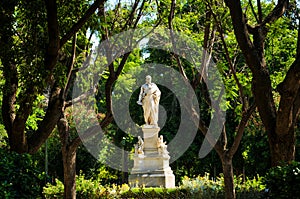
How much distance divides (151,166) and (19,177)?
13358mm

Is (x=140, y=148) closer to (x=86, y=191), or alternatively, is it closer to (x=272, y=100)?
(x=86, y=191)

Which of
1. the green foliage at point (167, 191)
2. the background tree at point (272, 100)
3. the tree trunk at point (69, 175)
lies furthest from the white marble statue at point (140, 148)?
the background tree at point (272, 100)

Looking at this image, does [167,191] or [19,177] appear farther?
[167,191]

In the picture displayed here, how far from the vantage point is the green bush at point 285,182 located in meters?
5.98

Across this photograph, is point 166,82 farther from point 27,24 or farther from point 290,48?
point 27,24

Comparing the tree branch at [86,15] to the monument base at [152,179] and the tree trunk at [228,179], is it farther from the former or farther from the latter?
the monument base at [152,179]

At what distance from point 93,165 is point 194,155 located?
681 cm

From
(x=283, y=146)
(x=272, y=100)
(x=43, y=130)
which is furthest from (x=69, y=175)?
(x=283, y=146)

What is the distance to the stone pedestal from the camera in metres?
18.8

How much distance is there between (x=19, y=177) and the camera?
20.4 feet

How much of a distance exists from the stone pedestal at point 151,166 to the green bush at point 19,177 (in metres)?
12.0

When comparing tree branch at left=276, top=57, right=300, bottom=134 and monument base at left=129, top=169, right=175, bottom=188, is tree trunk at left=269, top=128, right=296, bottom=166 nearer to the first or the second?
tree branch at left=276, top=57, right=300, bottom=134

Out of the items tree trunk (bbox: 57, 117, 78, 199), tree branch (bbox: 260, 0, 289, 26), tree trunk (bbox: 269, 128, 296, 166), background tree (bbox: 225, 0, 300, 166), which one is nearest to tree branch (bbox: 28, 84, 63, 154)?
background tree (bbox: 225, 0, 300, 166)

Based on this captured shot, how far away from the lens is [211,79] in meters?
16.0
